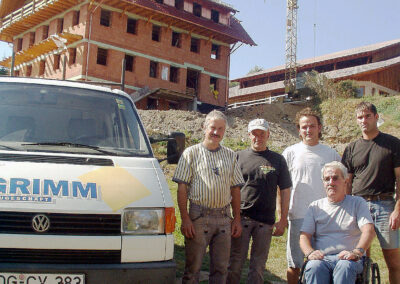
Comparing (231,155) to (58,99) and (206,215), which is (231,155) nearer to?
(206,215)

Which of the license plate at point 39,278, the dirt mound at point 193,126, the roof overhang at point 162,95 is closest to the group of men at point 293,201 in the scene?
the license plate at point 39,278

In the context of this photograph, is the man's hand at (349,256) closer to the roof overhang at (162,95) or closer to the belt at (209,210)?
the belt at (209,210)

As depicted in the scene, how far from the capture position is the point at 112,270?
3.24 meters

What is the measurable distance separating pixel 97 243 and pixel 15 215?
0.60 m

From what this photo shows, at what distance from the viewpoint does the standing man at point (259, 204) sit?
462cm

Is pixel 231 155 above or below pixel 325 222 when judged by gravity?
above

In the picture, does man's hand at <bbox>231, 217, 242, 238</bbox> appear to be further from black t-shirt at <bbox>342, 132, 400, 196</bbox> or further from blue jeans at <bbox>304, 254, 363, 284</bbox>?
black t-shirt at <bbox>342, 132, 400, 196</bbox>

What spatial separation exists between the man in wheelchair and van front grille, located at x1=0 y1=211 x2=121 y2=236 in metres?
1.80

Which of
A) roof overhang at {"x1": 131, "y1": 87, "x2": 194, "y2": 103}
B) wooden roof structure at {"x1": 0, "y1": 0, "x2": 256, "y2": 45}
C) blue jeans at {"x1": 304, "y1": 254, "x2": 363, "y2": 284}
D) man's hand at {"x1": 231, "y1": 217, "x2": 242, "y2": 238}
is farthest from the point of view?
wooden roof structure at {"x1": 0, "y1": 0, "x2": 256, "y2": 45}

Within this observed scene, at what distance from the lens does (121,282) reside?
10.7 ft

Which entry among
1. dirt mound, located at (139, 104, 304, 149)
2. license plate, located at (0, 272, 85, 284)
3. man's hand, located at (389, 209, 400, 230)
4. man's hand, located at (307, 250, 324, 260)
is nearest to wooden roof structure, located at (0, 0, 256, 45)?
dirt mound, located at (139, 104, 304, 149)

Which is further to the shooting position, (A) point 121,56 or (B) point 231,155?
(A) point 121,56

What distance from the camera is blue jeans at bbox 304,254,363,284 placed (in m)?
3.80

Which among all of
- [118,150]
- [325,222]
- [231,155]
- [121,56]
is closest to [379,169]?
[325,222]
